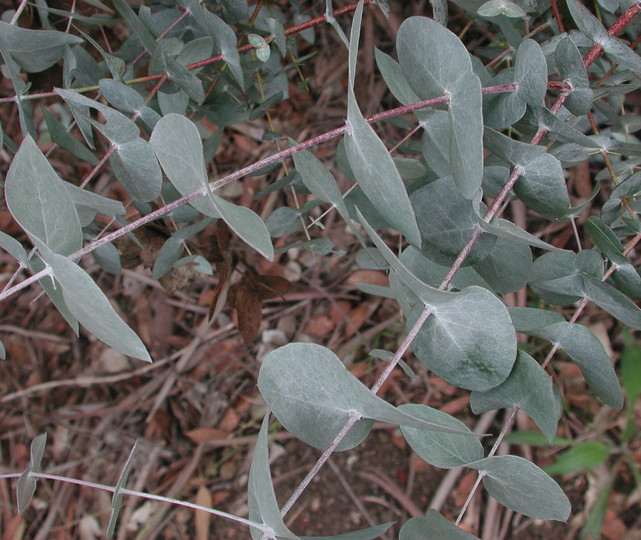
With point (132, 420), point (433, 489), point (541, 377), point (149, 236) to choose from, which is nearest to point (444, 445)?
point (541, 377)

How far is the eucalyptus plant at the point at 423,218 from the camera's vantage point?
0.43m

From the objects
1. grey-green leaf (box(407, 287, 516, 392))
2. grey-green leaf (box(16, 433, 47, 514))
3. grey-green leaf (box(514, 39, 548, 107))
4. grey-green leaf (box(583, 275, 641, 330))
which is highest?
grey-green leaf (box(514, 39, 548, 107))

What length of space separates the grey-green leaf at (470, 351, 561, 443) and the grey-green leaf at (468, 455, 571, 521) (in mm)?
35

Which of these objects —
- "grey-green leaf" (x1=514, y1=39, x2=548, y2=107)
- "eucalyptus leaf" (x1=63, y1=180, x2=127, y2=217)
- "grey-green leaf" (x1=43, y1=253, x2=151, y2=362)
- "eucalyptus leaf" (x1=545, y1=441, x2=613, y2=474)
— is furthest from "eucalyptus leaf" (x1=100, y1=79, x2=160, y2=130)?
"eucalyptus leaf" (x1=545, y1=441, x2=613, y2=474)

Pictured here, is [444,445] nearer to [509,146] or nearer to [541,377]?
[541,377]

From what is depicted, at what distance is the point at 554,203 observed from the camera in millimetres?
513

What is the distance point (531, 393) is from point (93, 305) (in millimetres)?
341

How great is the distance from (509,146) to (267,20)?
0.32 m

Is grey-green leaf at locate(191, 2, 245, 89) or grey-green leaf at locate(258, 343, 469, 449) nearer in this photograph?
grey-green leaf at locate(258, 343, 469, 449)

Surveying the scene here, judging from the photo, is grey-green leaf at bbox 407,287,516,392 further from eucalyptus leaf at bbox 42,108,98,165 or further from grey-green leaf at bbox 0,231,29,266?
Result: eucalyptus leaf at bbox 42,108,98,165

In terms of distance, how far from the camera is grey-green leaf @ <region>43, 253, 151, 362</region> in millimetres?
394

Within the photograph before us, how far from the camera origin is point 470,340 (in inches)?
18.0

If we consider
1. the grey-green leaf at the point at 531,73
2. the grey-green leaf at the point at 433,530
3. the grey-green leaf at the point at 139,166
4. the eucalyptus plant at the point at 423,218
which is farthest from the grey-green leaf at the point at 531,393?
the grey-green leaf at the point at 139,166

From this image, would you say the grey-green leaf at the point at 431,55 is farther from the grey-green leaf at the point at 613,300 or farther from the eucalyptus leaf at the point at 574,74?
the grey-green leaf at the point at 613,300
